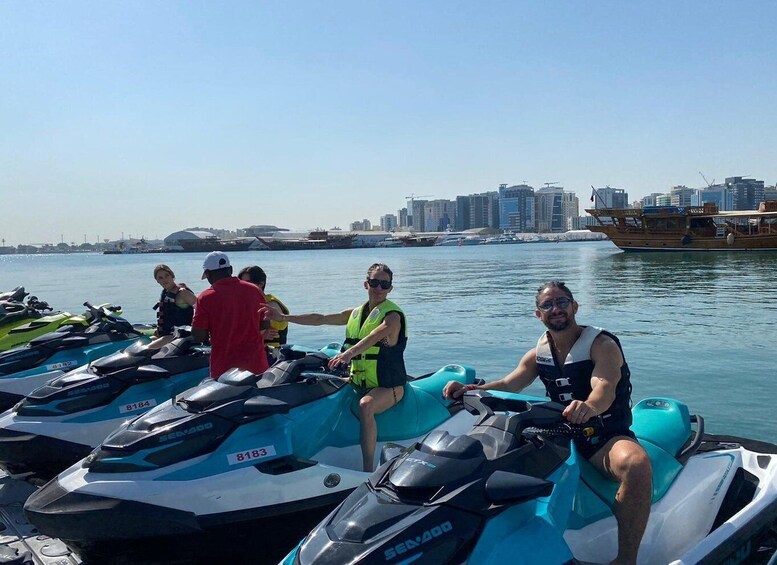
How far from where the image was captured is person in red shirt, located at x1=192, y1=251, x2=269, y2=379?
198 inches

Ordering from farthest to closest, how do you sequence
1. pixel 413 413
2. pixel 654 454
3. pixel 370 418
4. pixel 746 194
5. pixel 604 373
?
pixel 746 194 → pixel 413 413 → pixel 370 418 → pixel 654 454 → pixel 604 373

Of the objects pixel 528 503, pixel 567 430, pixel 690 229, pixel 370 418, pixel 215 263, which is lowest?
pixel 370 418

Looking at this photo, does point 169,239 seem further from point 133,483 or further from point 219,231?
point 133,483

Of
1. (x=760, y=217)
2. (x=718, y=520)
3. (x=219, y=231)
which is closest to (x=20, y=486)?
(x=718, y=520)

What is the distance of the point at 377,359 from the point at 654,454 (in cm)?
181

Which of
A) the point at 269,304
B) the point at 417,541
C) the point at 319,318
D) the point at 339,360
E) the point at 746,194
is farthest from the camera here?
the point at 746,194

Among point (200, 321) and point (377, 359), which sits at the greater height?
point (200, 321)

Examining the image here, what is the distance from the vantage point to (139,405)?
17.1ft

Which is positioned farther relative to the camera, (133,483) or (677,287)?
(677,287)

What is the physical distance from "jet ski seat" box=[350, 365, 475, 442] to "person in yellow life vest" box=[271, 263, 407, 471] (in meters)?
0.08

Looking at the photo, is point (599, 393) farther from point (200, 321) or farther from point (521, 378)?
point (200, 321)

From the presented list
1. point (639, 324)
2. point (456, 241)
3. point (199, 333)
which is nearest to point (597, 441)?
point (199, 333)

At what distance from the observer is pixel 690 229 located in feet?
186

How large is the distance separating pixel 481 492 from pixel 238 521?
5.77 feet
